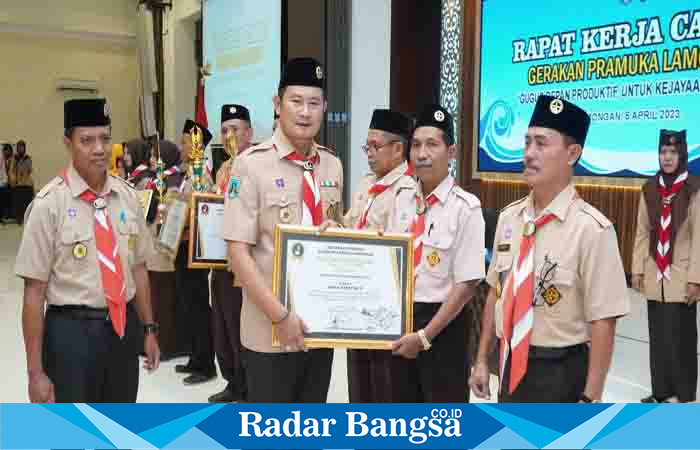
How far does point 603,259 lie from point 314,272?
30.5 inches

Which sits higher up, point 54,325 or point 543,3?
point 543,3

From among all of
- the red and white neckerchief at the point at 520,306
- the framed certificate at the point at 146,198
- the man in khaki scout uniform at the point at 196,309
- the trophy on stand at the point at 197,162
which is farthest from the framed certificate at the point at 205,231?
the red and white neckerchief at the point at 520,306

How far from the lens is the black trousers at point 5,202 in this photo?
14.1m

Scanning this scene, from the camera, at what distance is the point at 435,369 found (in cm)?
225

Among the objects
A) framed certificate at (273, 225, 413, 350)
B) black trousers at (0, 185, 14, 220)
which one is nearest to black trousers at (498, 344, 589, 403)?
framed certificate at (273, 225, 413, 350)

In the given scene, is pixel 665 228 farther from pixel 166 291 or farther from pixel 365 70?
pixel 166 291

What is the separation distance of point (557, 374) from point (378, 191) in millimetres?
1354

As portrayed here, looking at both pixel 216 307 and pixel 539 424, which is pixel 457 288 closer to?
pixel 539 424

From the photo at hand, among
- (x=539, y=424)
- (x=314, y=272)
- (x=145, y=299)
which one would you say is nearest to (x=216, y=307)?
(x=145, y=299)

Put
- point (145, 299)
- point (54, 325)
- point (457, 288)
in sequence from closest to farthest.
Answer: point (54, 325), point (457, 288), point (145, 299)

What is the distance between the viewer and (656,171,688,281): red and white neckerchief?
362 centimetres

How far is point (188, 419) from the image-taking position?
1909 mm

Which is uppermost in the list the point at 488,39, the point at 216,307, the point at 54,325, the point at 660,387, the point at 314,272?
the point at 488,39

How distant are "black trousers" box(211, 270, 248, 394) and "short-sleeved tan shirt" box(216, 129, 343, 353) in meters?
1.51
